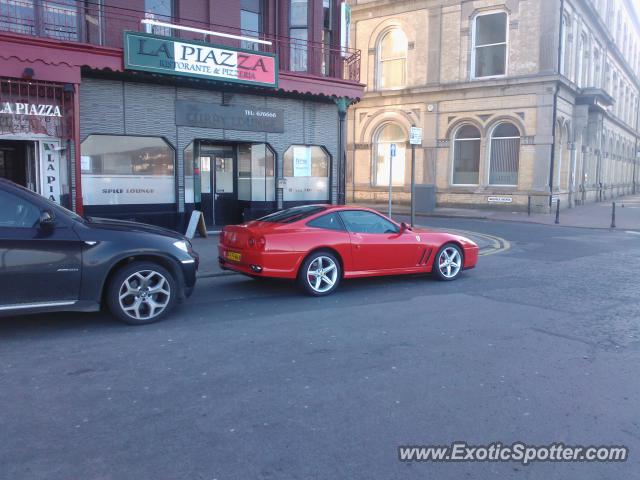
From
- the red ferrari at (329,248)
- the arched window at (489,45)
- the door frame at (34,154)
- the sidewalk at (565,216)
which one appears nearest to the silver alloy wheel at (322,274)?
the red ferrari at (329,248)

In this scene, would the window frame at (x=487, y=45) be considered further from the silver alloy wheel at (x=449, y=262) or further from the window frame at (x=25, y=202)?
the window frame at (x=25, y=202)

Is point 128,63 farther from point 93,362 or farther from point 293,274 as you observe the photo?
point 93,362

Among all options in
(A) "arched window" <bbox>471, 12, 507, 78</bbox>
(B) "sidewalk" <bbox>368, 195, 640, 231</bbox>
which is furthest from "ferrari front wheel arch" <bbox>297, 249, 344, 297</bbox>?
(A) "arched window" <bbox>471, 12, 507, 78</bbox>

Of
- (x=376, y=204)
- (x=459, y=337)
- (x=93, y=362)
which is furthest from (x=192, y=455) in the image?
(x=376, y=204)

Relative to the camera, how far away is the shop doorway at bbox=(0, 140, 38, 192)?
40.5ft

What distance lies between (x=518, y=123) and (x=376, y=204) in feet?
26.4

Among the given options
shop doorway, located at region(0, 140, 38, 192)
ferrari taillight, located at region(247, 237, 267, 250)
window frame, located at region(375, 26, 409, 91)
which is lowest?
ferrari taillight, located at region(247, 237, 267, 250)

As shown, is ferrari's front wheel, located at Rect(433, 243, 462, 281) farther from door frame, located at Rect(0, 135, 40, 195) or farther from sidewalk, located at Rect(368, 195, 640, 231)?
sidewalk, located at Rect(368, 195, 640, 231)

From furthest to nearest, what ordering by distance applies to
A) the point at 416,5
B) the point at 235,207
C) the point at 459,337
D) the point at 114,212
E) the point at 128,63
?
the point at 416,5, the point at 235,207, the point at 114,212, the point at 128,63, the point at 459,337

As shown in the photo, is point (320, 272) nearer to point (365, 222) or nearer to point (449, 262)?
point (365, 222)

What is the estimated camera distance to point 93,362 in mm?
5176

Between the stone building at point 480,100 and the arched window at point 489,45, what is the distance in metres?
0.05

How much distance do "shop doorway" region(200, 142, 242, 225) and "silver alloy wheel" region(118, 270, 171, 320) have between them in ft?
29.3

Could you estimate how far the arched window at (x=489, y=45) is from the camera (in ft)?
85.0
